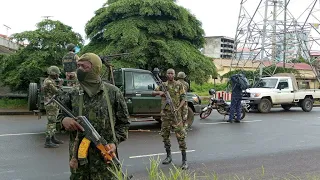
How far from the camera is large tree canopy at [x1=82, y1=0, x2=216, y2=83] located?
16875 mm

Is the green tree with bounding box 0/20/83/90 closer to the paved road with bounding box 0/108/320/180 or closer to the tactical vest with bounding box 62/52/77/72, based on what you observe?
the paved road with bounding box 0/108/320/180

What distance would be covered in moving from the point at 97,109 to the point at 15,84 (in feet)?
44.4

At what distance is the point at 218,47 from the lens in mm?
68625

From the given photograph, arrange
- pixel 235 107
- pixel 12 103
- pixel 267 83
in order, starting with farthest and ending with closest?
pixel 267 83
pixel 12 103
pixel 235 107

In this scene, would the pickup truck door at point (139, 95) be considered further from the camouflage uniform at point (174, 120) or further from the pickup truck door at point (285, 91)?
the pickup truck door at point (285, 91)

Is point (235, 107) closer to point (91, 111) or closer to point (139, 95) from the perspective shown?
point (139, 95)

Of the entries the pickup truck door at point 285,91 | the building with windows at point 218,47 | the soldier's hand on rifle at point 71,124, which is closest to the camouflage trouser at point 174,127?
the soldier's hand on rifle at point 71,124

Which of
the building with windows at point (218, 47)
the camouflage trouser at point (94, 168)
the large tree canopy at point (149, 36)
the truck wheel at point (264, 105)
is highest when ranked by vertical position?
the building with windows at point (218, 47)

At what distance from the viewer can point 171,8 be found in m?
17.9

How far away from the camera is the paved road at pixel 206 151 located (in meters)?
6.53

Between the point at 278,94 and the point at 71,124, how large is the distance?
1658cm

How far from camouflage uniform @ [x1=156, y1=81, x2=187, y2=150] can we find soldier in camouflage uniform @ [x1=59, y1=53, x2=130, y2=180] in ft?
11.2

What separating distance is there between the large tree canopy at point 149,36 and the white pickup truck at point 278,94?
8.02 feet

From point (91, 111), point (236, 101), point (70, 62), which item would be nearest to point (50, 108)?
point (70, 62)
